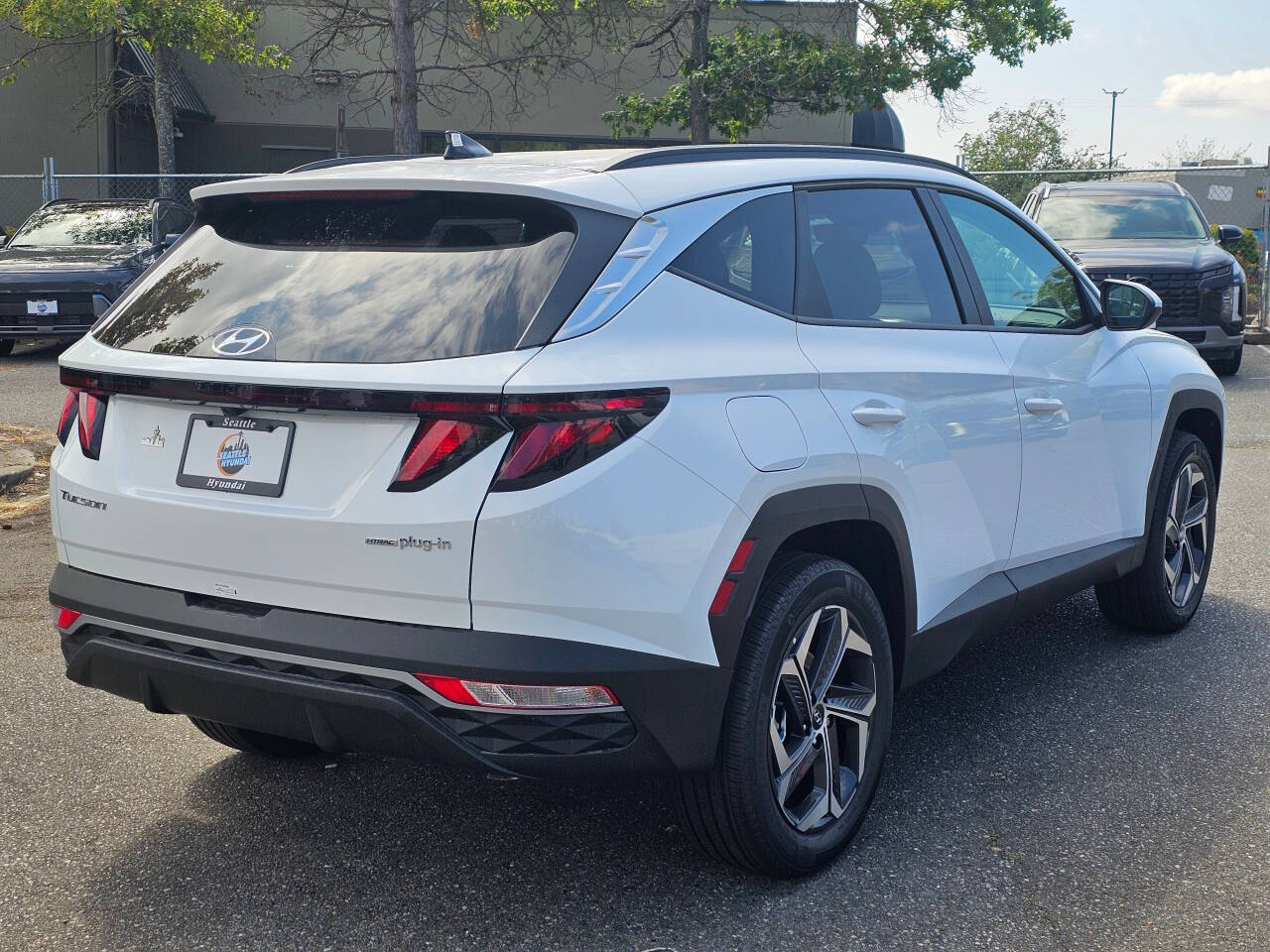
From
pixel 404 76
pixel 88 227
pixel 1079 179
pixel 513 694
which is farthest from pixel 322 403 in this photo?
pixel 1079 179

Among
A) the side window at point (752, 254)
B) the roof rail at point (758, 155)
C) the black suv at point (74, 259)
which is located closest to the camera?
the side window at point (752, 254)

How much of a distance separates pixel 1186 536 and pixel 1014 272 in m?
1.60

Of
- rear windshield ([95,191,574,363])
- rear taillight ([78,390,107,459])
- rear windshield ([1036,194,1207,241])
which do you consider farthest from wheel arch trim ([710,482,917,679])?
rear windshield ([1036,194,1207,241])

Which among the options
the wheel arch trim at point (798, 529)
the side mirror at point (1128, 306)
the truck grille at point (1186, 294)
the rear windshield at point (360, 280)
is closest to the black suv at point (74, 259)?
the truck grille at point (1186, 294)

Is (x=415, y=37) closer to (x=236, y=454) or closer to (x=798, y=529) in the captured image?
(x=236, y=454)

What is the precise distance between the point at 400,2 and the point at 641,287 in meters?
13.2

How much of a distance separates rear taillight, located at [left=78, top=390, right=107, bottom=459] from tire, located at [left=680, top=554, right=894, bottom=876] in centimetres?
159

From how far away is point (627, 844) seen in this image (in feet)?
11.7

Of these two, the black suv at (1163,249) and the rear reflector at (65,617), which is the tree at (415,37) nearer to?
the black suv at (1163,249)

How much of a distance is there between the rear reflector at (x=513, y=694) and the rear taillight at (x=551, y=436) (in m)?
0.40

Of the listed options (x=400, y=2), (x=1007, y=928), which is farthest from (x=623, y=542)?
(x=400, y=2)

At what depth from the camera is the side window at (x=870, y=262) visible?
357 centimetres

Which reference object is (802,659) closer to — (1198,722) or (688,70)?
(1198,722)

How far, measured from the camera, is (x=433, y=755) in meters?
2.86
